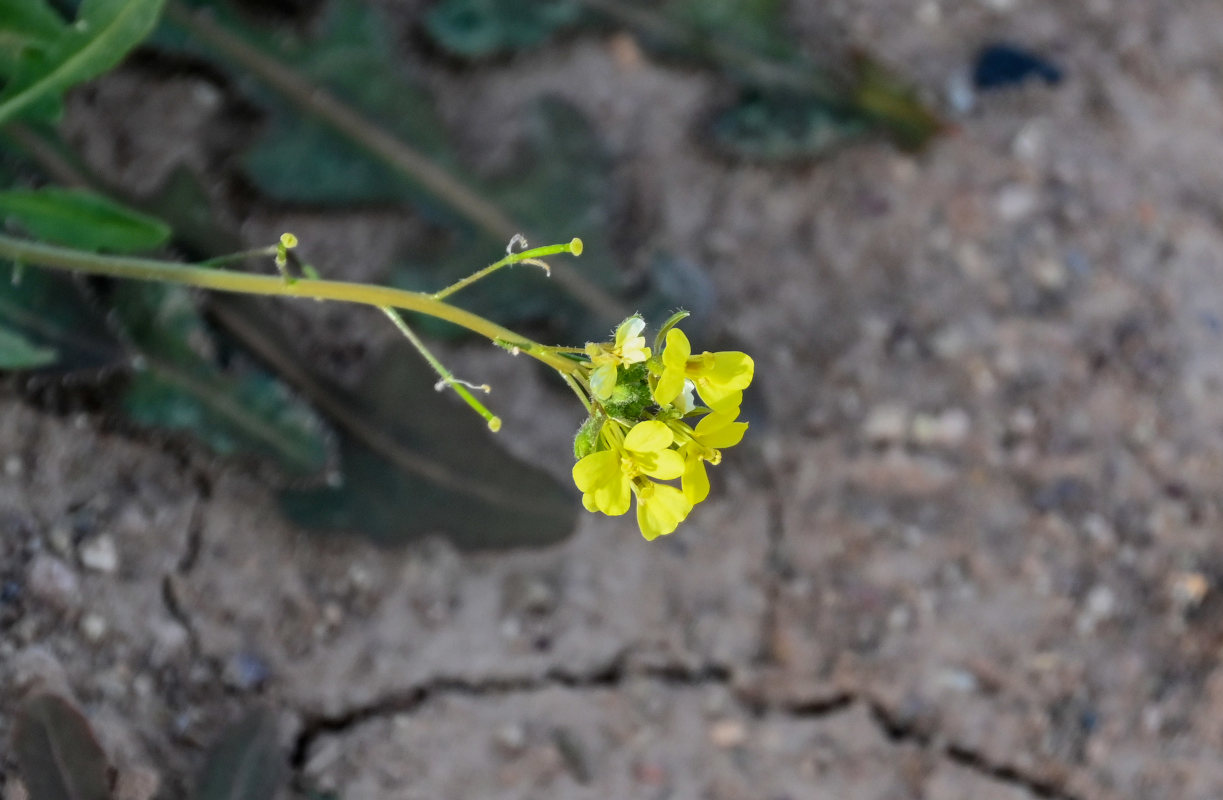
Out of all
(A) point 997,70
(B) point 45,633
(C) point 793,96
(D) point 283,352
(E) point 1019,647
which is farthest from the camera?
(A) point 997,70

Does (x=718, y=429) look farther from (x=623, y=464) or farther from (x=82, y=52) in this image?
(x=82, y=52)

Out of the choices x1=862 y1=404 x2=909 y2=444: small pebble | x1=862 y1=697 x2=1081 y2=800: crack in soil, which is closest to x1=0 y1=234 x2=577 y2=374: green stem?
x1=862 y1=404 x2=909 y2=444: small pebble

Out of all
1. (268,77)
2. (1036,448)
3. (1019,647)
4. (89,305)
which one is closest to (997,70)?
(1036,448)

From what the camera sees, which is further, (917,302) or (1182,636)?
(917,302)

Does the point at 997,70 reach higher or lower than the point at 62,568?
higher

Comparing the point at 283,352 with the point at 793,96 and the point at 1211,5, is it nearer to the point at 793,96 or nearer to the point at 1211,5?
the point at 793,96

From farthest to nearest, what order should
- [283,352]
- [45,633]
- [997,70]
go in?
[997,70] < [283,352] < [45,633]
